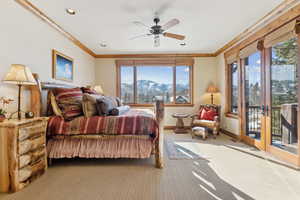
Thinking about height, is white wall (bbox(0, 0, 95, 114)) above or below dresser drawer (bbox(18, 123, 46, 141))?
above

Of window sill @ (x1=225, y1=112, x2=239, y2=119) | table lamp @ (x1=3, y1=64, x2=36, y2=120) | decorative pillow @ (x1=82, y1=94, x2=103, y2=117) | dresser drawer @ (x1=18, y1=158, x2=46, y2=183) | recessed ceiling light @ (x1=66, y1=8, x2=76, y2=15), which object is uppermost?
recessed ceiling light @ (x1=66, y1=8, x2=76, y2=15)

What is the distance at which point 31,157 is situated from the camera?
→ 1.97 metres

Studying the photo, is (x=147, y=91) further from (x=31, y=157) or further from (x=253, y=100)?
(x=31, y=157)

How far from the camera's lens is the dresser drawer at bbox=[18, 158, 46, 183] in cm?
183

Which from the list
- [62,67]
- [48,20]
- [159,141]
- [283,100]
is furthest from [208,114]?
[48,20]

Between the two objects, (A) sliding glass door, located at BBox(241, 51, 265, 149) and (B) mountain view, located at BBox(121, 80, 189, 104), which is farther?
(B) mountain view, located at BBox(121, 80, 189, 104)

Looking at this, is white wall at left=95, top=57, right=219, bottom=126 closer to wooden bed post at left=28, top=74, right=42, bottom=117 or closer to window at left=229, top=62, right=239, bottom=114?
window at left=229, top=62, right=239, bottom=114

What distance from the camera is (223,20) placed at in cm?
299

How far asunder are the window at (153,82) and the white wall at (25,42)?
7.13 ft

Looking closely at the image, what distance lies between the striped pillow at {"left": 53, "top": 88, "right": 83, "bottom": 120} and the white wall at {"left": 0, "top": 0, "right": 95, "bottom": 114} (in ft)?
1.54

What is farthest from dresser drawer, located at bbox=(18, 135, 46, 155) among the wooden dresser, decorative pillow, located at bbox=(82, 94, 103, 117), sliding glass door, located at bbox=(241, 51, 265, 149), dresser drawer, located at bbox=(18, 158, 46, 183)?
sliding glass door, located at bbox=(241, 51, 265, 149)

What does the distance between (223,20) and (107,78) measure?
385 centimetres

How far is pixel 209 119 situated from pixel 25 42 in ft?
14.3

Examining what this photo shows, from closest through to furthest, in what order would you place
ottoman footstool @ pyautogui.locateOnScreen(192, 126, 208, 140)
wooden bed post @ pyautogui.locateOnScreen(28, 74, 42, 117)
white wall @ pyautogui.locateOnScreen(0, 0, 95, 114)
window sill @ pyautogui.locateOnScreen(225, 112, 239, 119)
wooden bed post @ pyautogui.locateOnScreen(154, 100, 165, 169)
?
white wall @ pyautogui.locateOnScreen(0, 0, 95, 114), wooden bed post @ pyautogui.locateOnScreen(154, 100, 165, 169), wooden bed post @ pyautogui.locateOnScreen(28, 74, 42, 117), ottoman footstool @ pyautogui.locateOnScreen(192, 126, 208, 140), window sill @ pyautogui.locateOnScreen(225, 112, 239, 119)
